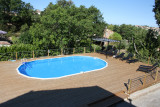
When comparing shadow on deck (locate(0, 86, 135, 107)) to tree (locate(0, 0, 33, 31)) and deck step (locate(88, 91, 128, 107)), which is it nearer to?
deck step (locate(88, 91, 128, 107))

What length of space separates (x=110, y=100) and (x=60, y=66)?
25.6 ft

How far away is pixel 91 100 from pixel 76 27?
40.1ft

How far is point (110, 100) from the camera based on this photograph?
6.32 metres

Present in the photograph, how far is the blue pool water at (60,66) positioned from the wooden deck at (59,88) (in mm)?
1867

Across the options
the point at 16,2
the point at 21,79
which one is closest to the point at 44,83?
the point at 21,79

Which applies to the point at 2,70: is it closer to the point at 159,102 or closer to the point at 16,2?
the point at 159,102

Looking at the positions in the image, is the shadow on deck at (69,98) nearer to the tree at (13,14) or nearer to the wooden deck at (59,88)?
the wooden deck at (59,88)

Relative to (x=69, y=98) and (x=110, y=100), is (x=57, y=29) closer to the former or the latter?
(x=69, y=98)

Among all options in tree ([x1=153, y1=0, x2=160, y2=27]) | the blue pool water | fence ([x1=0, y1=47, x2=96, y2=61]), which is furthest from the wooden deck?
tree ([x1=153, y1=0, x2=160, y2=27])

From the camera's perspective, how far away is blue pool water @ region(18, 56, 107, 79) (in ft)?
36.2

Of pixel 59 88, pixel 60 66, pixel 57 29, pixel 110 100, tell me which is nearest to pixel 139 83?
pixel 110 100

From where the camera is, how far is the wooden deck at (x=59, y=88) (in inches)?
226

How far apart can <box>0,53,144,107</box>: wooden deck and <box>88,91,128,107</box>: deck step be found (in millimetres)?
194

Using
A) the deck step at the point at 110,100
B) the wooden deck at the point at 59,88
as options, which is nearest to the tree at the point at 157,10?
the wooden deck at the point at 59,88
